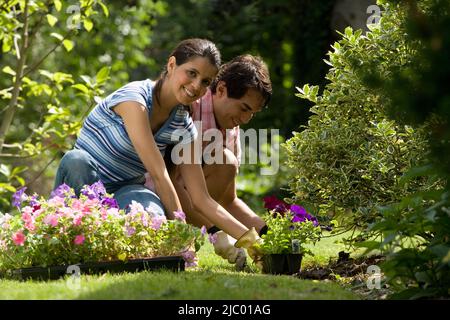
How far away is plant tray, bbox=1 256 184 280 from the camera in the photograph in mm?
3656

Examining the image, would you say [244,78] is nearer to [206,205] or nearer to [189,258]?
[206,205]

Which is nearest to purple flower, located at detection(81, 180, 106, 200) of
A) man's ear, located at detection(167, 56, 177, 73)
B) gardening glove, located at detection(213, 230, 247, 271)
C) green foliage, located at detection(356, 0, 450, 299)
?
gardening glove, located at detection(213, 230, 247, 271)

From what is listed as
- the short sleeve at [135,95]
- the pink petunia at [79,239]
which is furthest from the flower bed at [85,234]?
the short sleeve at [135,95]

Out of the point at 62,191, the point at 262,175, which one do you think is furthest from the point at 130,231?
the point at 262,175

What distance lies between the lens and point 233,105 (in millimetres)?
4809

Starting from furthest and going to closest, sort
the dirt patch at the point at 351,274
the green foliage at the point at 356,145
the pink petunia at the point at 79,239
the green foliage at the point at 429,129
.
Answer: the green foliage at the point at 356,145 < the pink petunia at the point at 79,239 < the dirt patch at the point at 351,274 < the green foliage at the point at 429,129

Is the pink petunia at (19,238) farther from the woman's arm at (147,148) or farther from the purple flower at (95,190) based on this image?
the woman's arm at (147,148)

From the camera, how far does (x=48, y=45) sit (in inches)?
415

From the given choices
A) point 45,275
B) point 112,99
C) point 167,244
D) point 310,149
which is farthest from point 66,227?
point 310,149

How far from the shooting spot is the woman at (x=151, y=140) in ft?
13.6

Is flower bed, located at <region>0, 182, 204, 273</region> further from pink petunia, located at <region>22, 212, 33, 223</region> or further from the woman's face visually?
the woman's face

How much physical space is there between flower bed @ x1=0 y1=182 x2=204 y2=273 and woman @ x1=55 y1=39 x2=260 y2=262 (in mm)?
275
